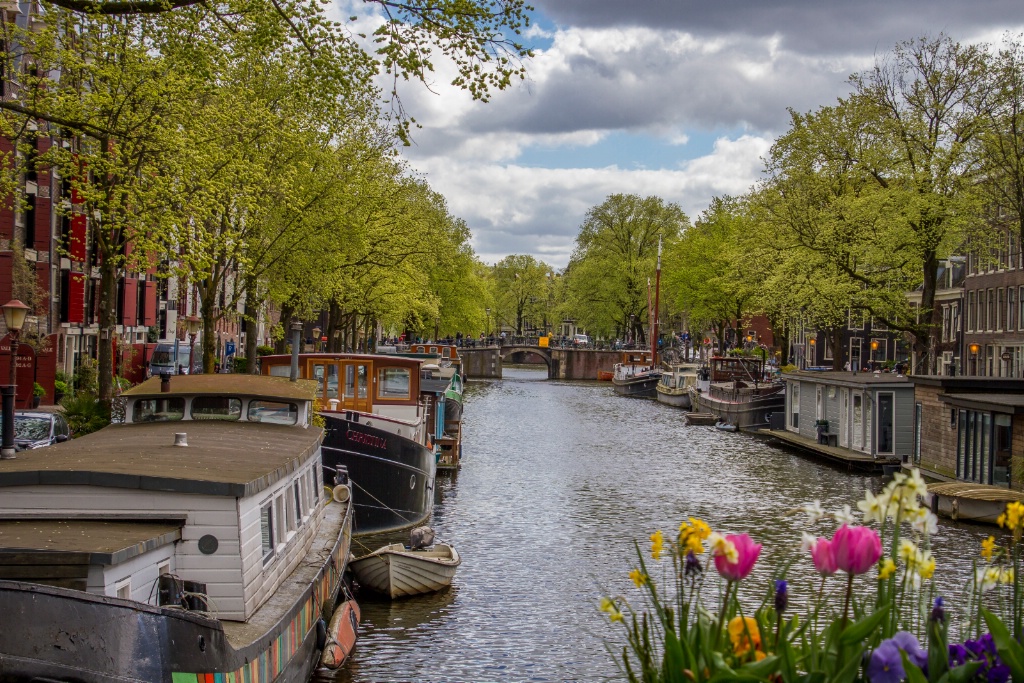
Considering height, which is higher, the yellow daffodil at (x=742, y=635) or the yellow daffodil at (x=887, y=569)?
the yellow daffodil at (x=887, y=569)

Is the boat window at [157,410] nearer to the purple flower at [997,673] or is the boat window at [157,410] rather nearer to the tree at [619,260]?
the purple flower at [997,673]

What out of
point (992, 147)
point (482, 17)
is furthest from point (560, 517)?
point (992, 147)

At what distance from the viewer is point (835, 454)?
4334cm

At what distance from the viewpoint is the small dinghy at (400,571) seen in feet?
70.2

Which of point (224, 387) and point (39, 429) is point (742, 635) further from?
point (39, 429)

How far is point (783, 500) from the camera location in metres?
34.7

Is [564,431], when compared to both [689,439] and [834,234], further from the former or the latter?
[834,234]

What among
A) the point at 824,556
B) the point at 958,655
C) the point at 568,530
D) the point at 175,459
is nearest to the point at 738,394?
the point at 568,530

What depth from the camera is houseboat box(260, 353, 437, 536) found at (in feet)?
84.7

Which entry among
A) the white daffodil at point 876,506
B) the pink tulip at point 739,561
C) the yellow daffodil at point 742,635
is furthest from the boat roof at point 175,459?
the white daffodil at point 876,506

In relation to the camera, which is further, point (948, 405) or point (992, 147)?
point (992, 147)

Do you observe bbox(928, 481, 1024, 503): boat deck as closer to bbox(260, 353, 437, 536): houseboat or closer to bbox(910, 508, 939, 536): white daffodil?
bbox(260, 353, 437, 536): houseboat

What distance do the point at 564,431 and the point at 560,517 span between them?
2640 centimetres

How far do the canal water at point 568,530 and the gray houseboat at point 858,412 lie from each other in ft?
6.51
